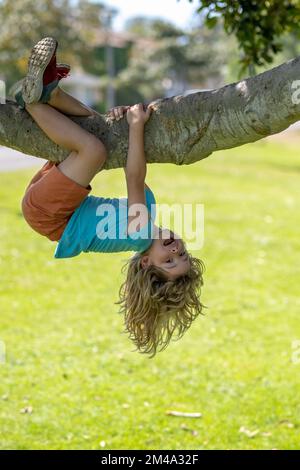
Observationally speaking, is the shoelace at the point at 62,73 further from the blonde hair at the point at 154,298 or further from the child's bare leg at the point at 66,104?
the blonde hair at the point at 154,298

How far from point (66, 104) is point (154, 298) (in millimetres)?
1113

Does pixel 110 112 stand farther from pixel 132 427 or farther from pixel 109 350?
pixel 109 350

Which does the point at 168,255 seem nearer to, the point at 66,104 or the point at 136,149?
the point at 136,149

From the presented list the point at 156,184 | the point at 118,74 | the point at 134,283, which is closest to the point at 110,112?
the point at 134,283

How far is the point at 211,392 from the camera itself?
21.9 feet

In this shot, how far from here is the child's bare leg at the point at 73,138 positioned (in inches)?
132

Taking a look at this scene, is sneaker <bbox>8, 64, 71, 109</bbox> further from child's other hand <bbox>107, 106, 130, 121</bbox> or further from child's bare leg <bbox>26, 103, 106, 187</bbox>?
child's other hand <bbox>107, 106, 130, 121</bbox>

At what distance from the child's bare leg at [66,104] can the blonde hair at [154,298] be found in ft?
2.70

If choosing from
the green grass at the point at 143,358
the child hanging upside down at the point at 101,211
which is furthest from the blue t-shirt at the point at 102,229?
the green grass at the point at 143,358

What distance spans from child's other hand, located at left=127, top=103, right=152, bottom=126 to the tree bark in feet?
0.11

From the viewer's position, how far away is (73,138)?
337 centimetres

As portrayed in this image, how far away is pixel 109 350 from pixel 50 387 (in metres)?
1.12

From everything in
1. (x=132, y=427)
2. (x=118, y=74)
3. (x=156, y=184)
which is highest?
(x=118, y=74)

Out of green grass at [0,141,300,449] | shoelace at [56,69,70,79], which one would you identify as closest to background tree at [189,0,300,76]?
shoelace at [56,69,70,79]
